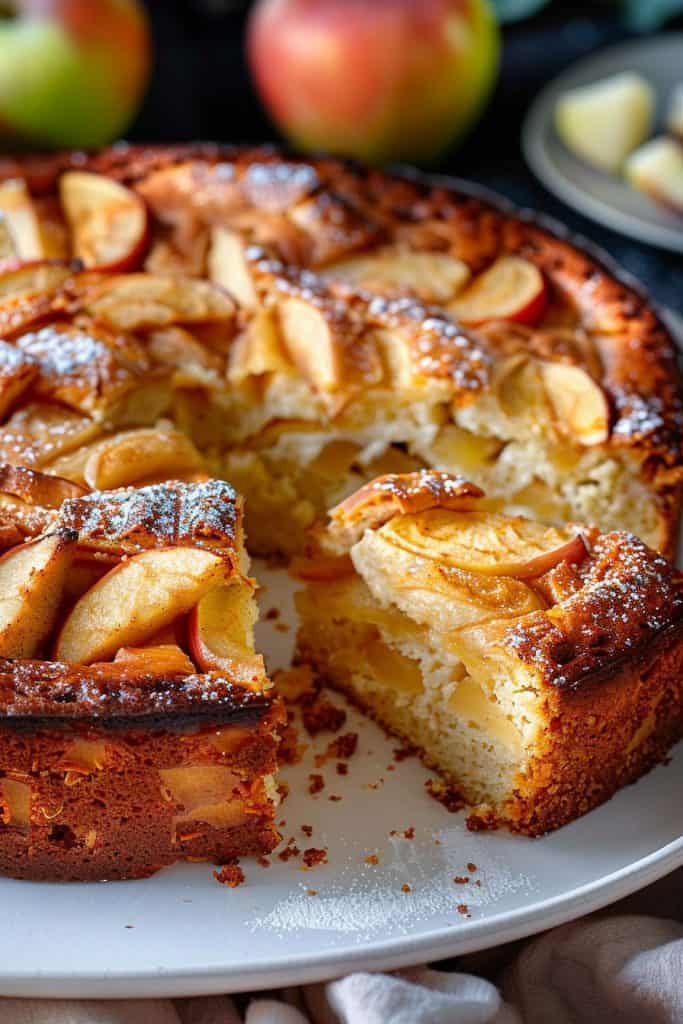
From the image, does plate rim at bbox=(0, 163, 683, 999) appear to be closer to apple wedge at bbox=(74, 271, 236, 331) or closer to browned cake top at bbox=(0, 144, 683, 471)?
browned cake top at bbox=(0, 144, 683, 471)

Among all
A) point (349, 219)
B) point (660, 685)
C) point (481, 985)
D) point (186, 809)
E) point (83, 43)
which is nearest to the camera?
point (481, 985)

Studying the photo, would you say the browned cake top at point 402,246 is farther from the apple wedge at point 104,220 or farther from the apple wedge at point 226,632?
the apple wedge at point 226,632

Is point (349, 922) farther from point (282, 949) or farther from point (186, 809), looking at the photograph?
point (186, 809)

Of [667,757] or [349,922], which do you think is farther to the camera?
[667,757]

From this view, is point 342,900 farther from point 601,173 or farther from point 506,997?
point 601,173

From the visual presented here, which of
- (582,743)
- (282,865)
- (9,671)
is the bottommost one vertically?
(282,865)

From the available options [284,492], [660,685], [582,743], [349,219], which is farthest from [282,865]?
[349,219]

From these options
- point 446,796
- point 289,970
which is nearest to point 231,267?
point 446,796
